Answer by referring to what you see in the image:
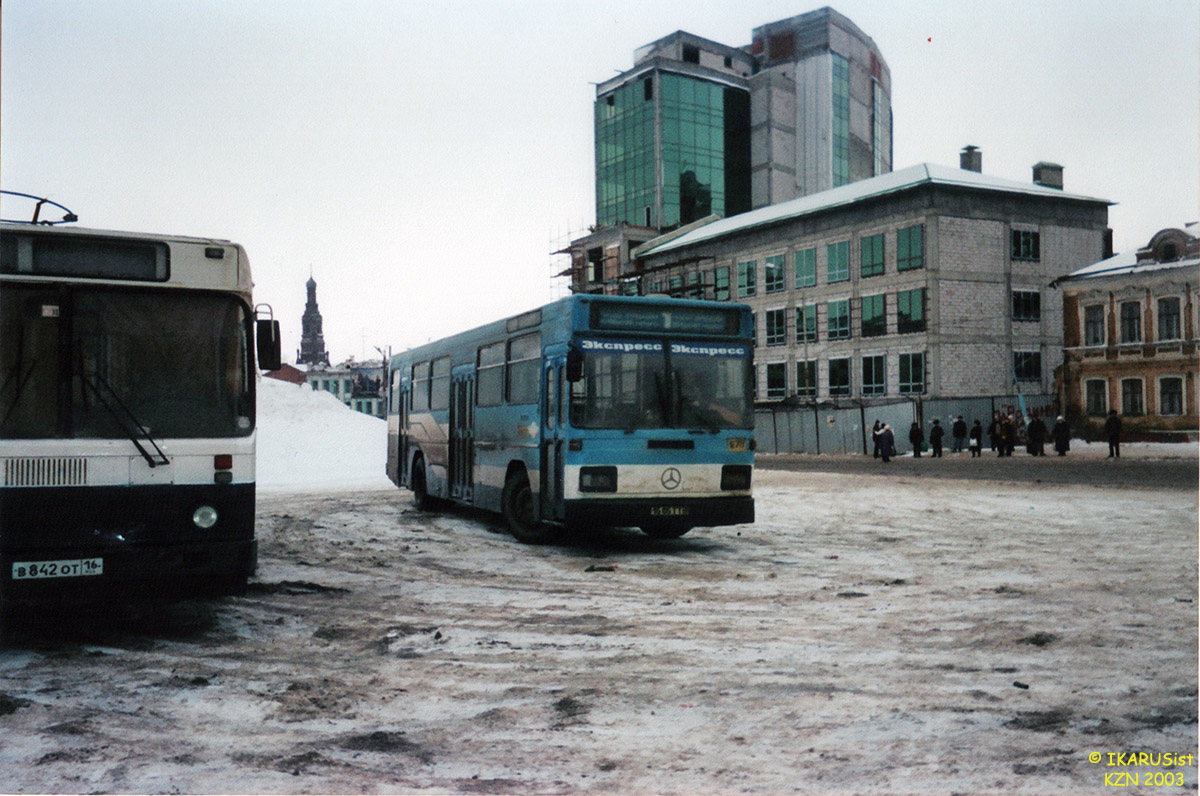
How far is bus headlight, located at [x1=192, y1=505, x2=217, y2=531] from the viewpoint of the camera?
7.33m

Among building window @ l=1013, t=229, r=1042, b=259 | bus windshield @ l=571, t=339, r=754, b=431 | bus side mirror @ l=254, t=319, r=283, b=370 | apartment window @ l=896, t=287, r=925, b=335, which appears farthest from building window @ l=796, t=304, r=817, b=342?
bus side mirror @ l=254, t=319, r=283, b=370

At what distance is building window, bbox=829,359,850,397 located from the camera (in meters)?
53.3

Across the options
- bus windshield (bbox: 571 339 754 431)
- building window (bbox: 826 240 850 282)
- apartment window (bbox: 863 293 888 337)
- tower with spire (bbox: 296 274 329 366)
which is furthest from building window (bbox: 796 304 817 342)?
tower with spire (bbox: 296 274 329 366)

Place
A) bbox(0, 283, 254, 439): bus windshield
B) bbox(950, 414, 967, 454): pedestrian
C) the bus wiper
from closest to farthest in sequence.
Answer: bbox(0, 283, 254, 439): bus windshield, the bus wiper, bbox(950, 414, 967, 454): pedestrian

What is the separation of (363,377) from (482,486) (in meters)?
158

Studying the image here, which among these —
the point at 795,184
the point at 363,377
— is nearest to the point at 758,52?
the point at 795,184

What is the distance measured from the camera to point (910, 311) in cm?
4975

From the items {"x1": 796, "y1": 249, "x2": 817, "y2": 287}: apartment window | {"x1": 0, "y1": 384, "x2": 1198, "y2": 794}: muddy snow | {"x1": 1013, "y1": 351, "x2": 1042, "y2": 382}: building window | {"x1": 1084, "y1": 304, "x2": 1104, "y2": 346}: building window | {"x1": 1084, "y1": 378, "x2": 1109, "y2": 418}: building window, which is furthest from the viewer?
{"x1": 796, "y1": 249, "x2": 817, "y2": 287}: apartment window

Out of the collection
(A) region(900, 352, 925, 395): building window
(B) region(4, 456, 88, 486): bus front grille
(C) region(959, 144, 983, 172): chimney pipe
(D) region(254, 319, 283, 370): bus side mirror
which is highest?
(C) region(959, 144, 983, 172): chimney pipe

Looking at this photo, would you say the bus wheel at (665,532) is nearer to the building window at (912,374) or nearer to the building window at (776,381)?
the building window at (912,374)

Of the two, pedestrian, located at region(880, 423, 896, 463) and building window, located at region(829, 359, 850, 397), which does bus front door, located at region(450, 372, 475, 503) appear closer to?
pedestrian, located at region(880, 423, 896, 463)

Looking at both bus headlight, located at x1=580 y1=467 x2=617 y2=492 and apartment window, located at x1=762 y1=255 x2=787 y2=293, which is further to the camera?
apartment window, located at x1=762 y1=255 x2=787 y2=293

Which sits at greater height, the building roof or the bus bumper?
the building roof

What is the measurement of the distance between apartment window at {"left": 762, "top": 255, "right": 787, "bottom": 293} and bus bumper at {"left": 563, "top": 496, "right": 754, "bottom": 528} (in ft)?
149
